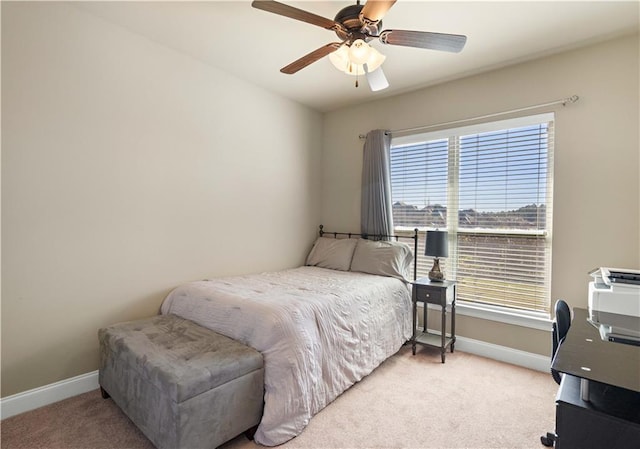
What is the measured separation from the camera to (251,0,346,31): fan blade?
1634 millimetres

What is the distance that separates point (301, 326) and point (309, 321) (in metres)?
0.09

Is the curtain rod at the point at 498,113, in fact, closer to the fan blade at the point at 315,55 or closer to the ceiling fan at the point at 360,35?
the ceiling fan at the point at 360,35

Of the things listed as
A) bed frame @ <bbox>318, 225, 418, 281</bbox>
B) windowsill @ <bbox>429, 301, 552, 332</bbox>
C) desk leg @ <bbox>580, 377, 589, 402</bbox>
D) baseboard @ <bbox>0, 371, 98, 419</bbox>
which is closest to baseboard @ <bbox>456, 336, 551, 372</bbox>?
windowsill @ <bbox>429, 301, 552, 332</bbox>

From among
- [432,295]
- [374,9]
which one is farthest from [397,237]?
[374,9]

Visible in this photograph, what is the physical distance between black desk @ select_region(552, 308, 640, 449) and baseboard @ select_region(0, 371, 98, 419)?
277cm

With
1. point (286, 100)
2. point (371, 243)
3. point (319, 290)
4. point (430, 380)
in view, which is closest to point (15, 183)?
point (319, 290)

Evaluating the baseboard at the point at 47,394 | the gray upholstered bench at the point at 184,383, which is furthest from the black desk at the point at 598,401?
the baseboard at the point at 47,394

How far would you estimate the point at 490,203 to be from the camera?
9.96 feet

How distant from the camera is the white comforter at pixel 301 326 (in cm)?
184

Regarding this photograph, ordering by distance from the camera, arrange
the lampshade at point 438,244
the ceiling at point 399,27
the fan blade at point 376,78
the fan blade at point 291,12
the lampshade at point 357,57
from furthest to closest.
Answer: the lampshade at point 438,244
the fan blade at point 376,78
the ceiling at point 399,27
the lampshade at point 357,57
the fan blade at point 291,12

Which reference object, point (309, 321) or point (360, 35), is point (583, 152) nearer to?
point (360, 35)

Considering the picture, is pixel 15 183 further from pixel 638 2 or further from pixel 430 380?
pixel 638 2

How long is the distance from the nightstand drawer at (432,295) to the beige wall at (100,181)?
67.9 inches

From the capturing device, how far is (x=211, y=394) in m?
1.61
